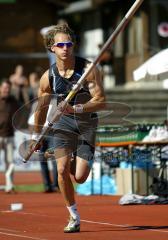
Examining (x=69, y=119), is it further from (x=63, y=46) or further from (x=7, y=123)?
(x=7, y=123)

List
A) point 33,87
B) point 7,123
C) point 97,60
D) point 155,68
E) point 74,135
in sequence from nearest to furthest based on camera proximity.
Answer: point 97,60 < point 74,135 < point 155,68 < point 7,123 < point 33,87

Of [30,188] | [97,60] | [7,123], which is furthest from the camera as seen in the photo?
Answer: [30,188]

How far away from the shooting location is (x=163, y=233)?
11125 millimetres

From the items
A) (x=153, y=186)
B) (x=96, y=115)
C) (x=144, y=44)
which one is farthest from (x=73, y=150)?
(x=144, y=44)

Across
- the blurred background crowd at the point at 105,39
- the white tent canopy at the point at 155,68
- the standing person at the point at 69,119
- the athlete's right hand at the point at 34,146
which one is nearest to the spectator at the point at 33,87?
the blurred background crowd at the point at 105,39

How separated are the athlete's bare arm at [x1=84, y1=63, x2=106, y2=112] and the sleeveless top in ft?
0.29

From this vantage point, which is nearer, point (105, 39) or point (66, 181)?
point (66, 181)

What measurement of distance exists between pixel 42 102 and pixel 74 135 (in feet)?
1.78

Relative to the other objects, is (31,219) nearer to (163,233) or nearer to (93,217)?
(93,217)

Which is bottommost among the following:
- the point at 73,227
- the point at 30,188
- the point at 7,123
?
the point at 30,188

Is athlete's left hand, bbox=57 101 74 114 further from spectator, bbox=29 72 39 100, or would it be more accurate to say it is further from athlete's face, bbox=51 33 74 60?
spectator, bbox=29 72 39 100

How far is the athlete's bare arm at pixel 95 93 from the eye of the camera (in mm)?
10906

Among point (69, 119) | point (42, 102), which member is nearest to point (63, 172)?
point (69, 119)

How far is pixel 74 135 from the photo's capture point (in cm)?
1120
